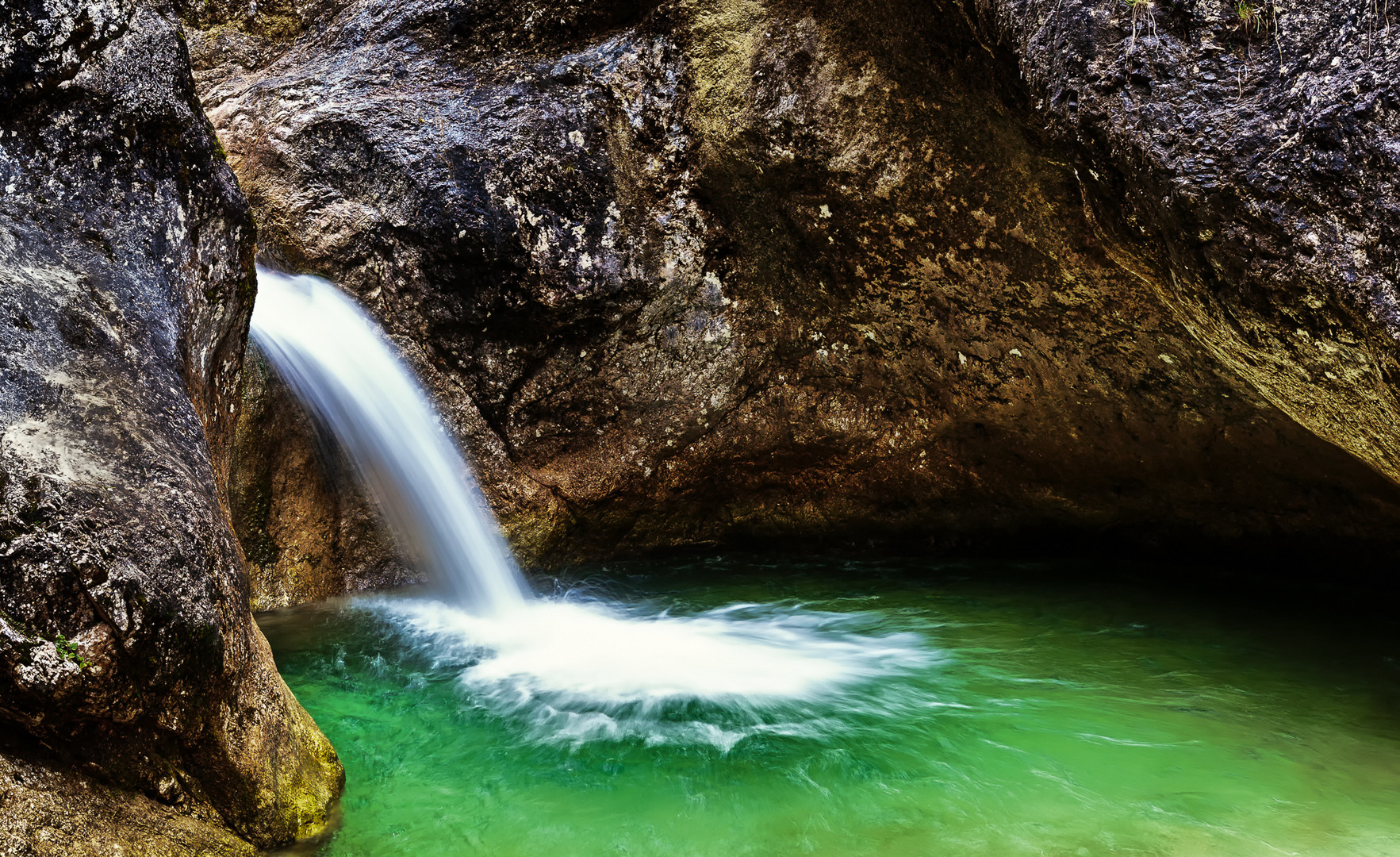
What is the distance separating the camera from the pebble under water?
295 centimetres

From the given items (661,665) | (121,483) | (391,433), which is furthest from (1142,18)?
(391,433)

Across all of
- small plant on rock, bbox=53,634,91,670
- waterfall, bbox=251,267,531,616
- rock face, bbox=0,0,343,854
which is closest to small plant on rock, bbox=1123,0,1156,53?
rock face, bbox=0,0,343,854

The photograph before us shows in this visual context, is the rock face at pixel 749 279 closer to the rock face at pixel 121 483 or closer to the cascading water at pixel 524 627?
the cascading water at pixel 524 627

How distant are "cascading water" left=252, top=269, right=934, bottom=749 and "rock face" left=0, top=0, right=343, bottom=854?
1.23m

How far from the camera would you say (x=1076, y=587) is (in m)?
5.52

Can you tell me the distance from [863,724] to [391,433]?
3.20 metres

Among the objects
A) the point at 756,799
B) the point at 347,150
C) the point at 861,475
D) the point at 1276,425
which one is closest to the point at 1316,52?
the point at 1276,425

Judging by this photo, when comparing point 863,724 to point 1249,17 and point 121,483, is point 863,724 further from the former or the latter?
point 1249,17

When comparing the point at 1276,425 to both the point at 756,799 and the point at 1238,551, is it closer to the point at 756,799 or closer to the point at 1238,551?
the point at 1238,551

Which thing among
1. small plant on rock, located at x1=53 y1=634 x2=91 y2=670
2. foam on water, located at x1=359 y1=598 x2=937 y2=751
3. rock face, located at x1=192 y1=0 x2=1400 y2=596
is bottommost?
foam on water, located at x1=359 y1=598 x2=937 y2=751

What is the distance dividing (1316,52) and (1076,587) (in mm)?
3110

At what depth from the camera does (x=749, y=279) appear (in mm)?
6055

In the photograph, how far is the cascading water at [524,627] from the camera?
13.1ft

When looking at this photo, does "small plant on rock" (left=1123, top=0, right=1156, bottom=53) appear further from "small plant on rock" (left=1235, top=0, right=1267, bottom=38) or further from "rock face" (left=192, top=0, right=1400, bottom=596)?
"rock face" (left=192, top=0, right=1400, bottom=596)
